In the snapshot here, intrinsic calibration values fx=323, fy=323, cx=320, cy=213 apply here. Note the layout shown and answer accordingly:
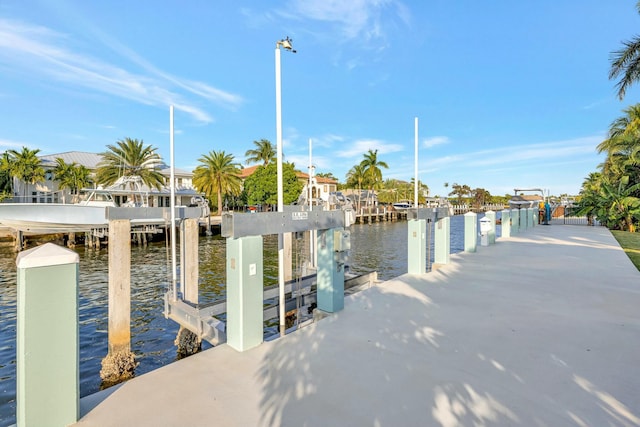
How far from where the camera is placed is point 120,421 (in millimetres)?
2676

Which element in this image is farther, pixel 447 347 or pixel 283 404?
pixel 447 347

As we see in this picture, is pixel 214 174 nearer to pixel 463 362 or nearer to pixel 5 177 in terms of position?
pixel 5 177

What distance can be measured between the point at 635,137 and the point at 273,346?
26.2 meters

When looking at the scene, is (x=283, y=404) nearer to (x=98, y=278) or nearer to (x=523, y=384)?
(x=523, y=384)

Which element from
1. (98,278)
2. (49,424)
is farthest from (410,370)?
(98,278)

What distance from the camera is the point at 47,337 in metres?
2.47

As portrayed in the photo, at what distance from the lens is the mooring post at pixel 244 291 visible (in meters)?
3.91

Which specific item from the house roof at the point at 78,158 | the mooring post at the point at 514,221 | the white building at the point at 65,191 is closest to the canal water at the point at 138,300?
the mooring post at the point at 514,221

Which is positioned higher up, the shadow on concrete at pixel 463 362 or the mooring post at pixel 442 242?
the mooring post at pixel 442 242

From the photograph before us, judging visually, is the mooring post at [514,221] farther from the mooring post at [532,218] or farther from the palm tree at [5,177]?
the palm tree at [5,177]

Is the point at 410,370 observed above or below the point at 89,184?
below

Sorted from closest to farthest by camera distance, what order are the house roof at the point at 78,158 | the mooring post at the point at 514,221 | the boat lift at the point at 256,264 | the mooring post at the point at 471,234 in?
the boat lift at the point at 256,264, the mooring post at the point at 471,234, the mooring post at the point at 514,221, the house roof at the point at 78,158

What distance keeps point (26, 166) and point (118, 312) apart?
34.6 metres

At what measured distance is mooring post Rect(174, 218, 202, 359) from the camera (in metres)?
6.99
